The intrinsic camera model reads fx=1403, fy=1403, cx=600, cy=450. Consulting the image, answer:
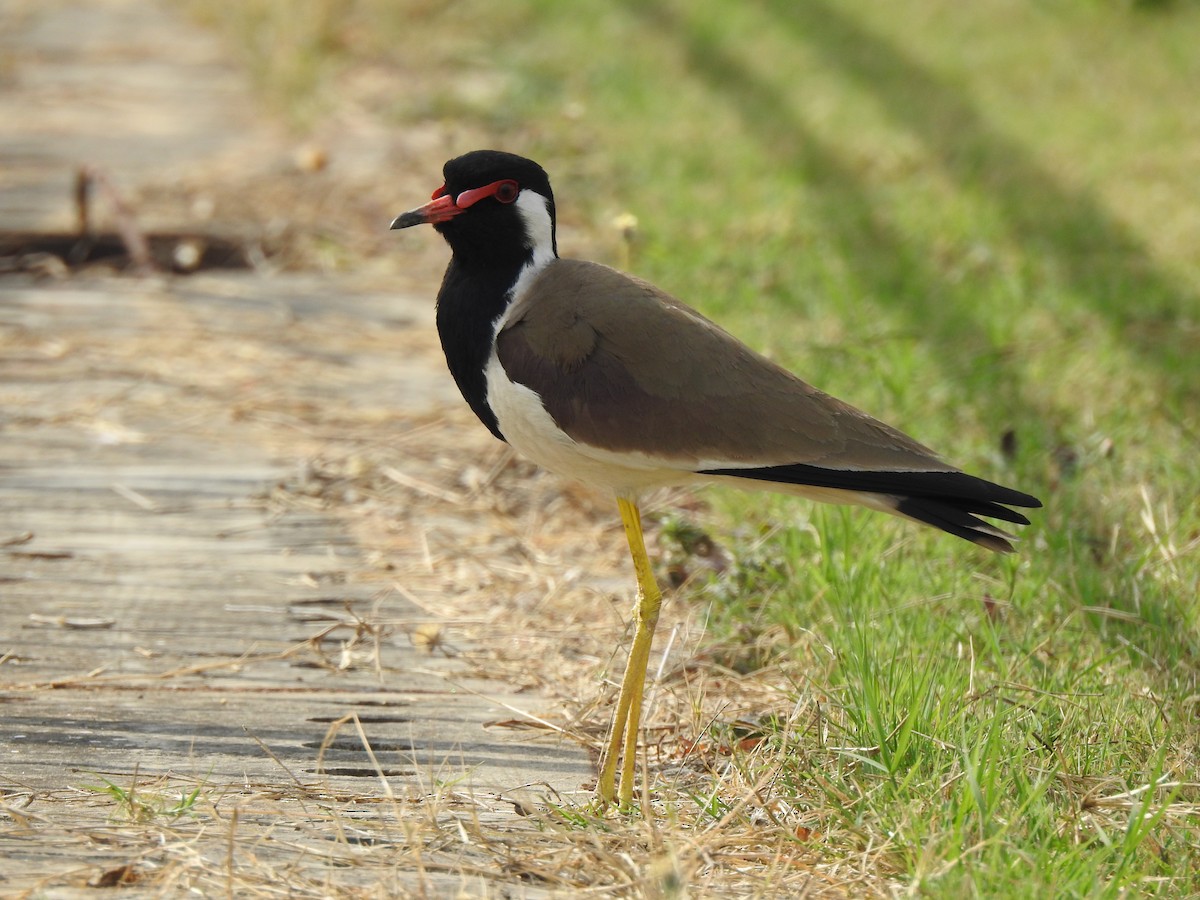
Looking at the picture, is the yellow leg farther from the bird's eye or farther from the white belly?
the bird's eye

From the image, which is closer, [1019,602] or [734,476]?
[734,476]

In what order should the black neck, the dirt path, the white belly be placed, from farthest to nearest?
the black neck < the white belly < the dirt path

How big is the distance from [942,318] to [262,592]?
3.09 m

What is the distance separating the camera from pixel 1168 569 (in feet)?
12.3

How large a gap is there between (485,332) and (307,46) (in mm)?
7132

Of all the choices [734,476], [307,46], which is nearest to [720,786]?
[734,476]

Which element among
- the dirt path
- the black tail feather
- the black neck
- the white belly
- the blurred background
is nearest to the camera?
the dirt path

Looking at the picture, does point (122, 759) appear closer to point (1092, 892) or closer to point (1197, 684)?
point (1092, 892)

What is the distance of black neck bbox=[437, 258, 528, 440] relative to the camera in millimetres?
3225

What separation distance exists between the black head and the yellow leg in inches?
26.5

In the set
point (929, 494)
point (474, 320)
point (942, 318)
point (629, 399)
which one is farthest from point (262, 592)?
point (942, 318)

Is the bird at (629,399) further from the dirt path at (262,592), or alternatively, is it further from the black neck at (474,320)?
the dirt path at (262,592)

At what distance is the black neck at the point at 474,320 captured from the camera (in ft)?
10.6

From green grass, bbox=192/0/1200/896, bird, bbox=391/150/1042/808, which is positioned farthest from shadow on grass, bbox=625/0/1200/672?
bird, bbox=391/150/1042/808
